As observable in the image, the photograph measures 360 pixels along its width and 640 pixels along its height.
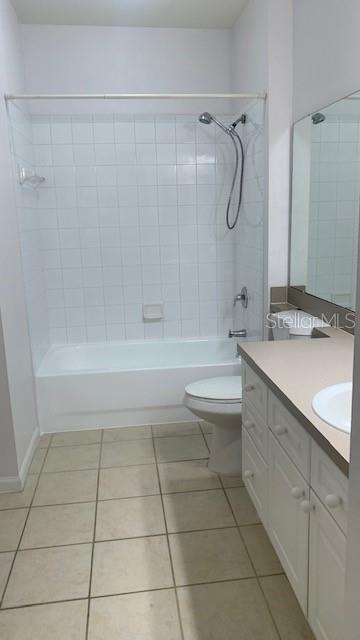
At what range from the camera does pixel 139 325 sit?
12.8 ft

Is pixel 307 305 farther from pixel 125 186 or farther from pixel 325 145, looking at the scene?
pixel 125 186

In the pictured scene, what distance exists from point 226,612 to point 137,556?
0.45 m

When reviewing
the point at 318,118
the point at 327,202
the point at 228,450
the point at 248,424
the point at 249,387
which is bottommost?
the point at 228,450

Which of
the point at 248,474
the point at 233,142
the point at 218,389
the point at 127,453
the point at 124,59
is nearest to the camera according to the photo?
the point at 248,474

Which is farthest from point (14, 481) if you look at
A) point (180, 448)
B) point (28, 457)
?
point (180, 448)

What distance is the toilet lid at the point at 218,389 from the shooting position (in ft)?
8.21

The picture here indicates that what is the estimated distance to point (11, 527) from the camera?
2221mm

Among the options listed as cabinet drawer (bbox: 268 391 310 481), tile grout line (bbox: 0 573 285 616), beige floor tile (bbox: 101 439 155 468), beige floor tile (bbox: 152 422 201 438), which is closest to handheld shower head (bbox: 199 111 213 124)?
beige floor tile (bbox: 152 422 201 438)

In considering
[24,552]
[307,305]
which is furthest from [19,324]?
[307,305]

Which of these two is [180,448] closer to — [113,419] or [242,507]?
[113,419]

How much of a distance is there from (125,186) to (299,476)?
2745 mm

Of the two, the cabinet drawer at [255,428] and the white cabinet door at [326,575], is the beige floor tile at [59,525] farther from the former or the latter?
the white cabinet door at [326,575]

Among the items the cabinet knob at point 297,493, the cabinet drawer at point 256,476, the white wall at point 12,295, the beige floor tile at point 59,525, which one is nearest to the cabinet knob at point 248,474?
the cabinet drawer at point 256,476

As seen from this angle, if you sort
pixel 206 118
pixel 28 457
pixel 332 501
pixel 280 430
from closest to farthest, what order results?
pixel 332 501
pixel 280 430
pixel 28 457
pixel 206 118
